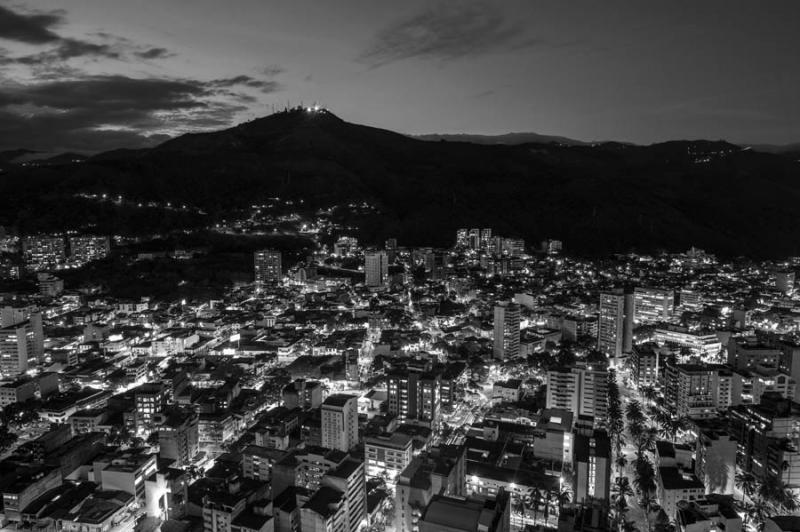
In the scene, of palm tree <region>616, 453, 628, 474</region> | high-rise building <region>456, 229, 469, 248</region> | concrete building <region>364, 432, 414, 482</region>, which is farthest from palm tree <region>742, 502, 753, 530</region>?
high-rise building <region>456, 229, 469, 248</region>

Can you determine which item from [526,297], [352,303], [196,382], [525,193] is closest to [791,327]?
[526,297]

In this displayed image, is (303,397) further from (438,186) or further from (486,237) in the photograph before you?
(438,186)

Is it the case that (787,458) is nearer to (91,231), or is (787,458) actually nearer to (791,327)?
(791,327)

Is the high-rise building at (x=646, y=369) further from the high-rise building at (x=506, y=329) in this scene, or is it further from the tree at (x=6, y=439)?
the tree at (x=6, y=439)

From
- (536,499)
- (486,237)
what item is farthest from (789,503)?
(486,237)

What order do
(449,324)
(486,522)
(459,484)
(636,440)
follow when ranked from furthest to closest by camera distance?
(449,324) < (636,440) < (459,484) < (486,522)

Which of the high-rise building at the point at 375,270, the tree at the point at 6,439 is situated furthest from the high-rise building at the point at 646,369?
the high-rise building at the point at 375,270
